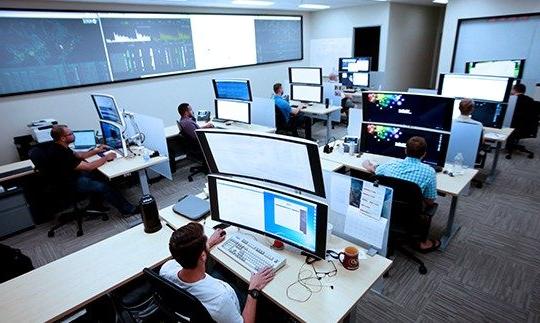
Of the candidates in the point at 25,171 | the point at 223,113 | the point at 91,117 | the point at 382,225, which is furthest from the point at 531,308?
the point at 91,117

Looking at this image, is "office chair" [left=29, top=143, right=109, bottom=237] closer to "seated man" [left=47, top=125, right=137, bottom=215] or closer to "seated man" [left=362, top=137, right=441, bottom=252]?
"seated man" [left=47, top=125, right=137, bottom=215]

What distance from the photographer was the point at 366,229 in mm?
1734

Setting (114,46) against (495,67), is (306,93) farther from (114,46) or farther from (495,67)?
(114,46)

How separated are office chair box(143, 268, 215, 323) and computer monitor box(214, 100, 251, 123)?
3.57 m

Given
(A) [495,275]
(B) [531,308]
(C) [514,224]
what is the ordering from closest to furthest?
(B) [531,308] < (A) [495,275] < (C) [514,224]

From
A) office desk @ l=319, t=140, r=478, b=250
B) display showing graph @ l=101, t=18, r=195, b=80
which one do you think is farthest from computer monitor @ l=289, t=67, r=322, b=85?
office desk @ l=319, t=140, r=478, b=250

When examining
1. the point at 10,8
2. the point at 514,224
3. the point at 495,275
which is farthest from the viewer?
the point at 10,8

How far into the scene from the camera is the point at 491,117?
394 cm

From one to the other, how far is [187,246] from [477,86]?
13.8 ft

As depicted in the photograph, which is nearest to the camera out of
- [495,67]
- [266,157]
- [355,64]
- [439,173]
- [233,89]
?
[266,157]

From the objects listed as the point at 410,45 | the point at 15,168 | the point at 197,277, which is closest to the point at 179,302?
the point at 197,277

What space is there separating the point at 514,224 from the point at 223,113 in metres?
4.07

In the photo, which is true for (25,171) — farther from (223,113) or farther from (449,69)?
(449,69)

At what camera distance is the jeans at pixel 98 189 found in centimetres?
340
